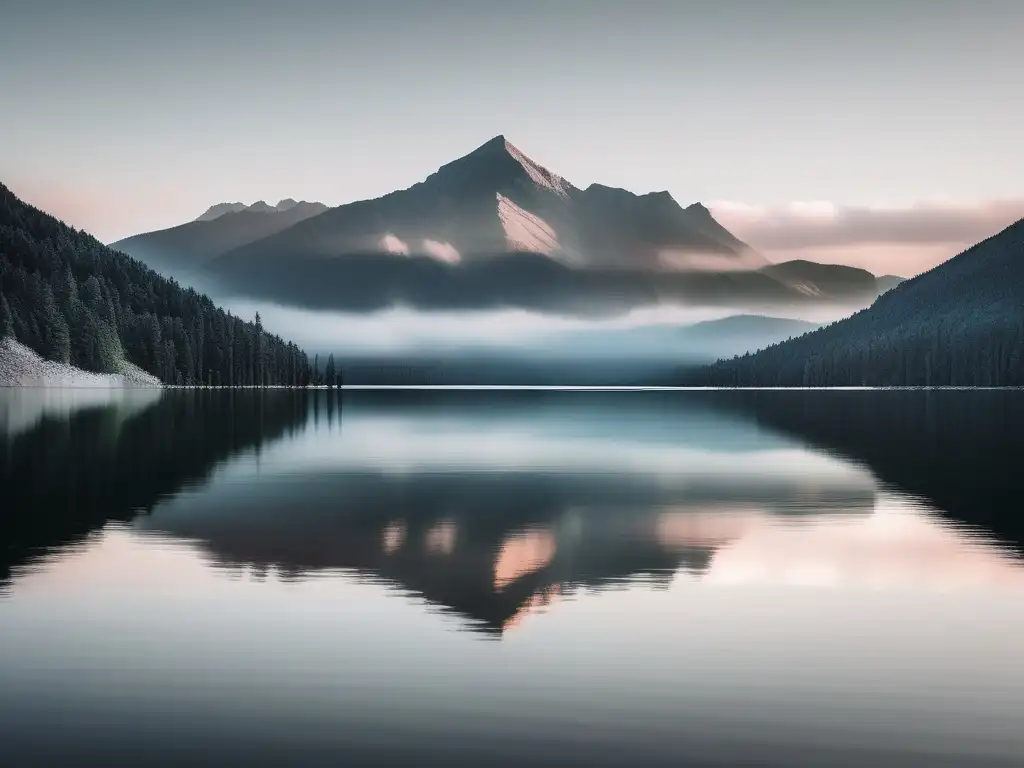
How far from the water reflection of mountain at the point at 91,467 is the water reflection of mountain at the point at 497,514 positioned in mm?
2840

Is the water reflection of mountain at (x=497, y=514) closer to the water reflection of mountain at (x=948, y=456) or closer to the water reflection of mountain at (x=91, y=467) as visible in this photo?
the water reflection of mountain at (x=91, y=467)

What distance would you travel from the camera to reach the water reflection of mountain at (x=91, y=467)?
43.0 metres

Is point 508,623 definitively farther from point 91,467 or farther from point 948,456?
point 948,456

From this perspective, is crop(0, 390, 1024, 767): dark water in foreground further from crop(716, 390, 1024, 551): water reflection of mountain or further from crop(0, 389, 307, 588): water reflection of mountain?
crop(716, 390, 1024, 551): water reflection of mountain

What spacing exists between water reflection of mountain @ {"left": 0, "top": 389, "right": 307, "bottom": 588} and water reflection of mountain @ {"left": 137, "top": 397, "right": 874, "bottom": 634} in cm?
284

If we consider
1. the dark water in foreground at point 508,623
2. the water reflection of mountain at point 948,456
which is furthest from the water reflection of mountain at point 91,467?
the water reflection of mountain at point 948,456

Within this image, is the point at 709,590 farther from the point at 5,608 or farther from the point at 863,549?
the point at 5,608

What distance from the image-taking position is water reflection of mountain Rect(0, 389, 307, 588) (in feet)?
141

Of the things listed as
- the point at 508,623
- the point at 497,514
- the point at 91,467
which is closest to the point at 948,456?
the point at 497,514

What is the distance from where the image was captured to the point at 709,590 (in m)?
31.9

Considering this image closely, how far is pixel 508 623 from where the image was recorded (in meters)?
27.3

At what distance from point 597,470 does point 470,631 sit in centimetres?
4810

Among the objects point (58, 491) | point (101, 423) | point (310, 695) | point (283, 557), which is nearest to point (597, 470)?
point (58, 491)

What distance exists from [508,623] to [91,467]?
47578mm
